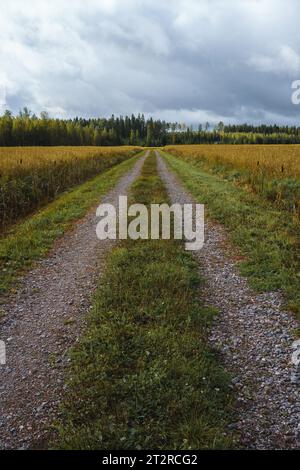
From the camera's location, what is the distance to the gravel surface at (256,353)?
148 inches

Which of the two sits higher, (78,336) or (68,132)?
(68,132)

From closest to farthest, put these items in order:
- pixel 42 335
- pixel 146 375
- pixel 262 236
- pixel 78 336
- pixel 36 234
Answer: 1. pixel 146 375
2. pixel 78 336
3. pixel 42 335
4. pixel 262 236
5. pixel 36 234

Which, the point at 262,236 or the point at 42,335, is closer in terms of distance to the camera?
the point at 42,335

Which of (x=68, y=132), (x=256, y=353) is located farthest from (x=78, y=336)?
(x=68, y=132)

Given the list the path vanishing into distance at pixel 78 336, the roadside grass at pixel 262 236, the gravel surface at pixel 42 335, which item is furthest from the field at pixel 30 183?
the roadside grass at pixel 262 236

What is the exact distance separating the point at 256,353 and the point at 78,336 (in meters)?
2.69

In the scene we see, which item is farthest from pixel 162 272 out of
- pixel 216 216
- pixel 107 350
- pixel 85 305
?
pixel 216 216

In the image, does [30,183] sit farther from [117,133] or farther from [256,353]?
[117,133]

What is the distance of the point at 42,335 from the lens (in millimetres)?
5422

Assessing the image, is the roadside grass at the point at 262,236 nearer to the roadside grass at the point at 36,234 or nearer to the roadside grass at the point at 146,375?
the roadside grass at the point at 146,375

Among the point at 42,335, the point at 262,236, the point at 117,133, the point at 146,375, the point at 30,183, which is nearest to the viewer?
the point at 146,375

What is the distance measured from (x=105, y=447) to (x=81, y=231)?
7963mm

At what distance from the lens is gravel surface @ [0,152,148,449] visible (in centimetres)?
386

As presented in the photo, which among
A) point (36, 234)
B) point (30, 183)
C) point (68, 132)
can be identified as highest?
point (68, 132)
